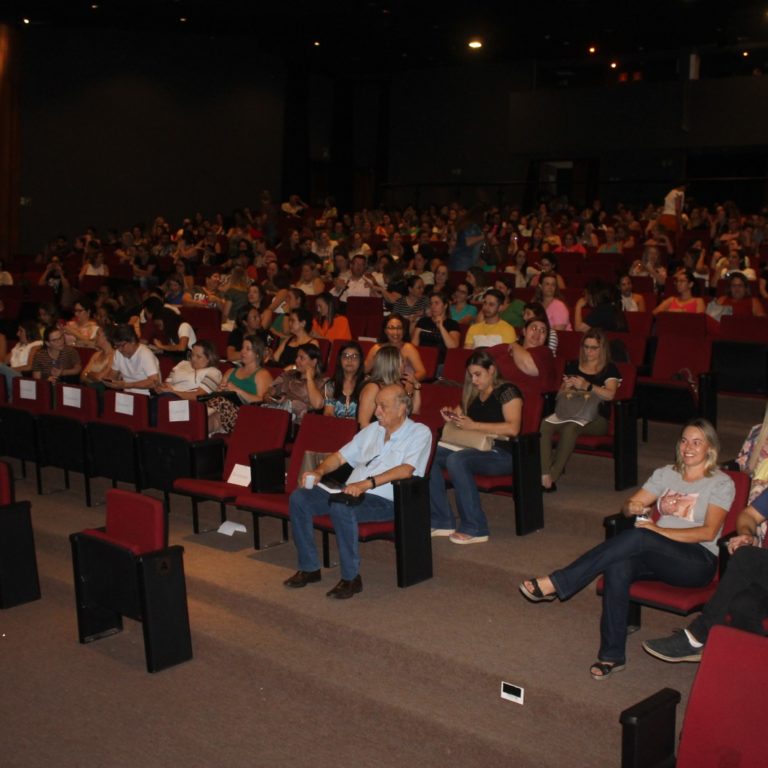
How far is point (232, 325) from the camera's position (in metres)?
9.30

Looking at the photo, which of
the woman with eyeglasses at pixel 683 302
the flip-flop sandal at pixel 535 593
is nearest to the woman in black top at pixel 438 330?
the woman with eyeglasses at pixel 683 302

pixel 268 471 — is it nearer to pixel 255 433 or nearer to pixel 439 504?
pixel 255 433

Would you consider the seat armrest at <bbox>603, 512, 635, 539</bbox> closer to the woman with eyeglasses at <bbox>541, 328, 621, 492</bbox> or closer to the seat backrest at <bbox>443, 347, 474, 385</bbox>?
the woman with eyeglasses at <bbox>541, 328, 621, 492</bbox>

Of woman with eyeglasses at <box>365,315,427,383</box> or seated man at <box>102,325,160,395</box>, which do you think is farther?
seated man at <box>102,325,160,395</box>

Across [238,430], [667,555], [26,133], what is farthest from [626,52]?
[667,555]

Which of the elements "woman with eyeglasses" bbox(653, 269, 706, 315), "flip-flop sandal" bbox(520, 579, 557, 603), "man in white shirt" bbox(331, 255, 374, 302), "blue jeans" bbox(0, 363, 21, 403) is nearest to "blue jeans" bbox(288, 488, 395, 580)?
"flip-flop sandal" bbox(520, 579, 557, 603)

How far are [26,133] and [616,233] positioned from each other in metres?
9.32

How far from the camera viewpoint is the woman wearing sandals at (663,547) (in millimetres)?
3672

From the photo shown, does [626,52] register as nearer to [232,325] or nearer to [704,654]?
[232,325]

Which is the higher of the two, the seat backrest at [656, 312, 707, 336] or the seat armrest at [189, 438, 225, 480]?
the seat backrest at [656, 312, 707, 336]

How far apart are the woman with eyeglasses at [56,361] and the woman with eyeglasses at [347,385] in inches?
110

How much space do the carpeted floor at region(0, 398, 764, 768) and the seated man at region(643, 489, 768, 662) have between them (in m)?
0.11

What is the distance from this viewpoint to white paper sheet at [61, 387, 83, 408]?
6.70 meters

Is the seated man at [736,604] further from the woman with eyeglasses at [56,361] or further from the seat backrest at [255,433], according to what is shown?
the woman with eyeglasses at [56,361]
